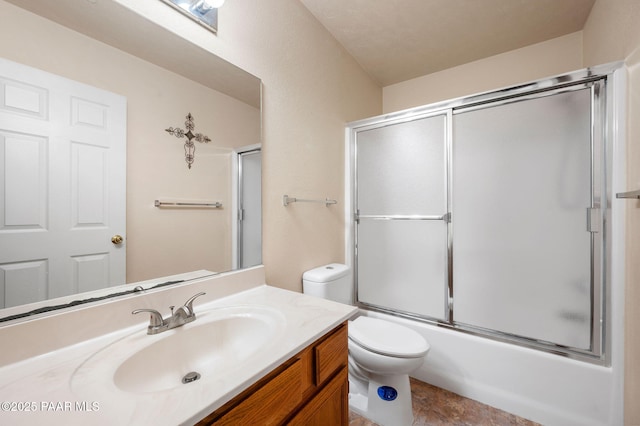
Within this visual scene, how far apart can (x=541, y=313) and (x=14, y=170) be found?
2.30 m

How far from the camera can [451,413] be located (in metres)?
1.50

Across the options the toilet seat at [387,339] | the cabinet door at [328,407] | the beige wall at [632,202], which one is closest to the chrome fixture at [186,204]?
the cabinet door at [328,407]

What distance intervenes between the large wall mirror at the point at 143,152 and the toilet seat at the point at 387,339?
2.33 ft

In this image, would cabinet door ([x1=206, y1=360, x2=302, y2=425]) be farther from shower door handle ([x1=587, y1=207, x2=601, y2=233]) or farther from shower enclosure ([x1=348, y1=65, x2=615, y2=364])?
shower door handle ([x1=587, y1=207, x2=601, y2=233])

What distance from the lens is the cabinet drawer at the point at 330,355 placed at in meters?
0.83

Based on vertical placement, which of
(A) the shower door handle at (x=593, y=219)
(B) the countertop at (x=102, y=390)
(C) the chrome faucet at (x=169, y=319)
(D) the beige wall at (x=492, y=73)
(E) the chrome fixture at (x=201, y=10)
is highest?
(D) the beige wall at (x=492, y=73)

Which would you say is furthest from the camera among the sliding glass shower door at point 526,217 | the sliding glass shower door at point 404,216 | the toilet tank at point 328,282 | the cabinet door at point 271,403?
the sliding glass shower door at point 404,216

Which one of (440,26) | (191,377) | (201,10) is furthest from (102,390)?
(440,26)

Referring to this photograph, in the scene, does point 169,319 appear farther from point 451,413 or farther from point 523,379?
point 523,379

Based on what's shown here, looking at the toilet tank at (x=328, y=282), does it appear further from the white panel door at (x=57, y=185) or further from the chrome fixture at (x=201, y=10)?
the chrome fixture at (x=201, y=10)

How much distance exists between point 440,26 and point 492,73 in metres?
0.74

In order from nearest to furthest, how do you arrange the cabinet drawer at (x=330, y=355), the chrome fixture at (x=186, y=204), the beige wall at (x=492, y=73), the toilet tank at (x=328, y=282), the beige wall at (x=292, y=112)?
the cabinet drawer at (x=330, y=355) → the chrome fixture at (x=186, y=204) → the beige wall at (x=292, y=112) → the toilet tank at (x=328, y=282) → the beige wall at (x=492, y=73)

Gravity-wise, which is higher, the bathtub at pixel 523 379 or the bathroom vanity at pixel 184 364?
the bathroom vanity at pixel 184 364

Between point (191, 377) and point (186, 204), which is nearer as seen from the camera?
point (191, 377)
